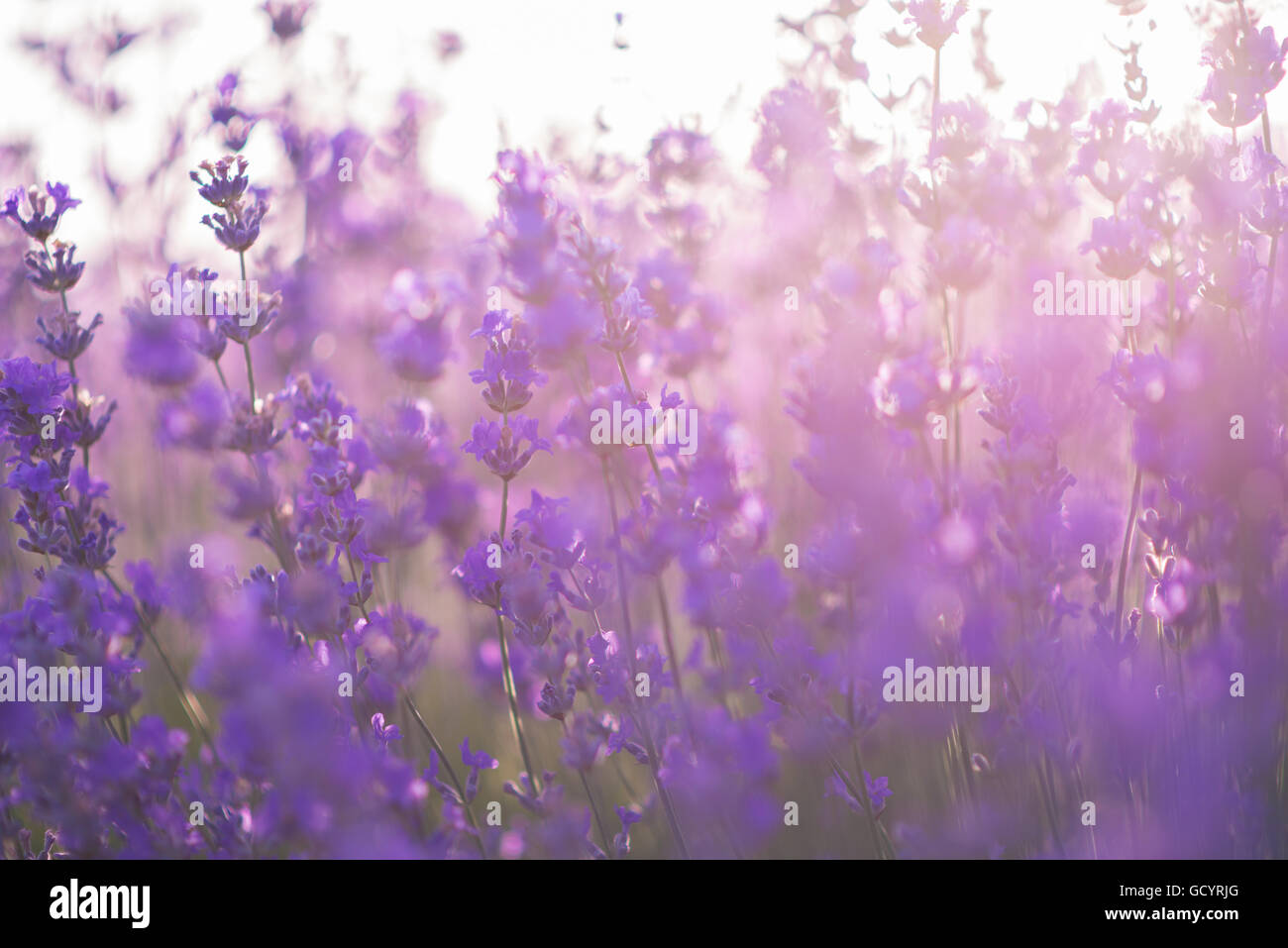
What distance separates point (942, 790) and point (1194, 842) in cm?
64

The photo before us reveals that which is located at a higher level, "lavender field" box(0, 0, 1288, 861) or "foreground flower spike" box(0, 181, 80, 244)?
"foreground flower spike" box(0, 181, 80, 244)

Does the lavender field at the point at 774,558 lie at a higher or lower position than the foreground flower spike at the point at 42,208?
lower

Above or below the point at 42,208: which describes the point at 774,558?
below

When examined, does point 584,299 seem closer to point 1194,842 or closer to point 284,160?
point 1194,842

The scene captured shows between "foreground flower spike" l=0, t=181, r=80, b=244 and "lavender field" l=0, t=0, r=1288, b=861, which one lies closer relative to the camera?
"lavender field" l=0, t=0, r=1288, b=861

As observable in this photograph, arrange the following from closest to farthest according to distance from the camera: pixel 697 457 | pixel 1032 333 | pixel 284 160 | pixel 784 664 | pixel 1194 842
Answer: pixel 1194 842 < pixel 784 664 < pixel 697 457 < pixel 1032 333 < pixel 284 160

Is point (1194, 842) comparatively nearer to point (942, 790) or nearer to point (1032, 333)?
point (942, 790)

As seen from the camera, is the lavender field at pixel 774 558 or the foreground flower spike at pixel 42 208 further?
the foreground flower spike at pixel 42 208

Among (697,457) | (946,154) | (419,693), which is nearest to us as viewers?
(697,457)

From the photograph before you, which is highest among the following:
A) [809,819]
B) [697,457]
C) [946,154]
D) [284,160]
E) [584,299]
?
[284,160]

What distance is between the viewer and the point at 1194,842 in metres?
1.54
